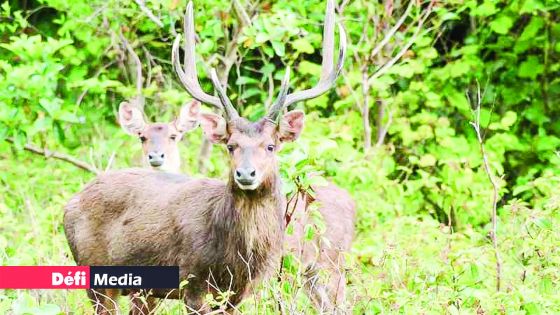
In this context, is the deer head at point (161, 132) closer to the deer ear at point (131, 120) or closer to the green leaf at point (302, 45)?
the deer ear at point (131, 120)

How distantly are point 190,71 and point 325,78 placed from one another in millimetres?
802

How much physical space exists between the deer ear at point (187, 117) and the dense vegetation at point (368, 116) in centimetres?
44

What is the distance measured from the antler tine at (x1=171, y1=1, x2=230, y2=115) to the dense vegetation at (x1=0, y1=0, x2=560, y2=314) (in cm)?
66

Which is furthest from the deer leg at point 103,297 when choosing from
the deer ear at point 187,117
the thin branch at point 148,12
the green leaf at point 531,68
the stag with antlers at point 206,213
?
the green leaf at point 531,68

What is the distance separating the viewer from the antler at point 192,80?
626 centimetres

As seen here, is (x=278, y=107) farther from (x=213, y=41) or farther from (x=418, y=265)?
(x=213, y=41)

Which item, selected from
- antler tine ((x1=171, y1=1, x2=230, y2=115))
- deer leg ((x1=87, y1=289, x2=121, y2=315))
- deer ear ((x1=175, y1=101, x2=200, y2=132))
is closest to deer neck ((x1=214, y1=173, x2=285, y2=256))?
antler tine ((x1=171, y1=1, x2=230, y2=115))

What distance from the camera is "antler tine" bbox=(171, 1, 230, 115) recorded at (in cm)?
649

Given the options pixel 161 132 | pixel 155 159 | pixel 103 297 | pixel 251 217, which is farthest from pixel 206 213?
pixel 161 132

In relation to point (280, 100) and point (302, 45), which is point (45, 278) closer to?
point (280, 100)

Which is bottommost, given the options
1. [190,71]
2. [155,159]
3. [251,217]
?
[155,159]

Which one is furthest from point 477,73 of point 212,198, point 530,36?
point 212,198

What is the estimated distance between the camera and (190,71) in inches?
267

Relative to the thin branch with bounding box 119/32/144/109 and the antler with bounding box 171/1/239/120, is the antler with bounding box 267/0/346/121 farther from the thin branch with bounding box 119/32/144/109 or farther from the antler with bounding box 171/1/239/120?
the thin branch with bounding box 119/32/144/109
